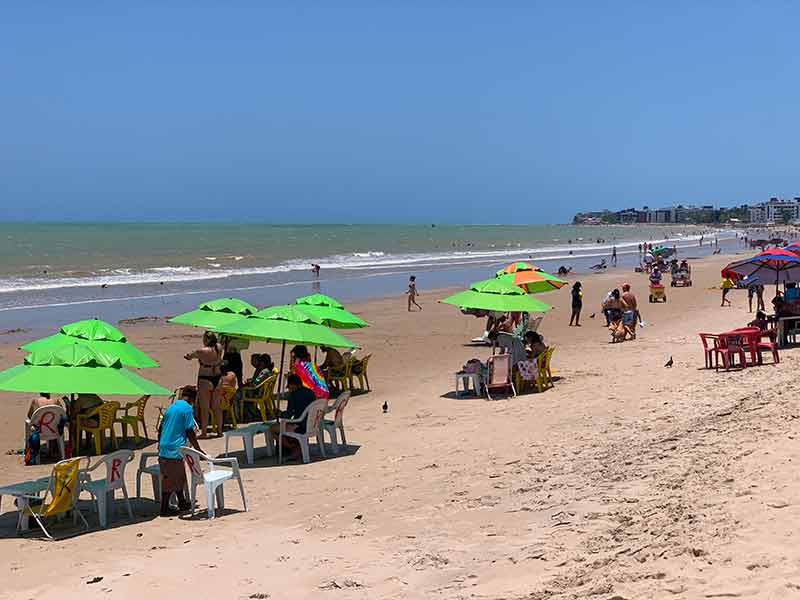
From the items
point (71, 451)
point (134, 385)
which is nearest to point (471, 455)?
point (134, 385)

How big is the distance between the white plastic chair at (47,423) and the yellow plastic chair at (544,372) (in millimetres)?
6232

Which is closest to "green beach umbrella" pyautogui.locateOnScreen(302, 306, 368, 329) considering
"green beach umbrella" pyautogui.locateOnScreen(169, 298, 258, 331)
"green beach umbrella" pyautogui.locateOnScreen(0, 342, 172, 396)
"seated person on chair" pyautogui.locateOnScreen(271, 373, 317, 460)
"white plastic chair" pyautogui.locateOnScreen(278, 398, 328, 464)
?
"green beach umbrella" pyautogui.locateOnScreen(169, 298, 258, 331)

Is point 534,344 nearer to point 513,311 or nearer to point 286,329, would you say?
point 513,311

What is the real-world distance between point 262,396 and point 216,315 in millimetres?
1644

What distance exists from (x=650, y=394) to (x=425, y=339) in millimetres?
9542

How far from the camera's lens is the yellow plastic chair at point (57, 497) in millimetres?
7156

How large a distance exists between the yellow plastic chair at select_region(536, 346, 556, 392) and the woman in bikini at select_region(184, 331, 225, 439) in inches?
173

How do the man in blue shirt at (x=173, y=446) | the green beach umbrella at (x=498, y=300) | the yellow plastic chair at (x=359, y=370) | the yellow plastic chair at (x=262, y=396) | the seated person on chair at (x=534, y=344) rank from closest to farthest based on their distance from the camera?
the man in blue shirt at (x=173, y=446) < the yellow plastic chair at (x=262, y=396) < the seated person on chair at (x=534, y=344) < the green beach umbrella at (x=498, y=300) < the yellow plastic chair at (x=359, y=370)

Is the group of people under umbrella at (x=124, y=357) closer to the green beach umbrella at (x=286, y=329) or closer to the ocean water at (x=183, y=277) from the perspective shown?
the green beach umbrella at (x=286, y=329)

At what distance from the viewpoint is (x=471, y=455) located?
343 inches

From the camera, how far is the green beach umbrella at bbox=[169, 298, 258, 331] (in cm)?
1236

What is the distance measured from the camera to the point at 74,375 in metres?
7.70

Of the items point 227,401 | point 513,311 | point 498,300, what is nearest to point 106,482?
point 227,401

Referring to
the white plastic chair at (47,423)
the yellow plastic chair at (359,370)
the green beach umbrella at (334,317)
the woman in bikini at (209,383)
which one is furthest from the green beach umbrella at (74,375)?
the yellow plastic chair at (359,370)
